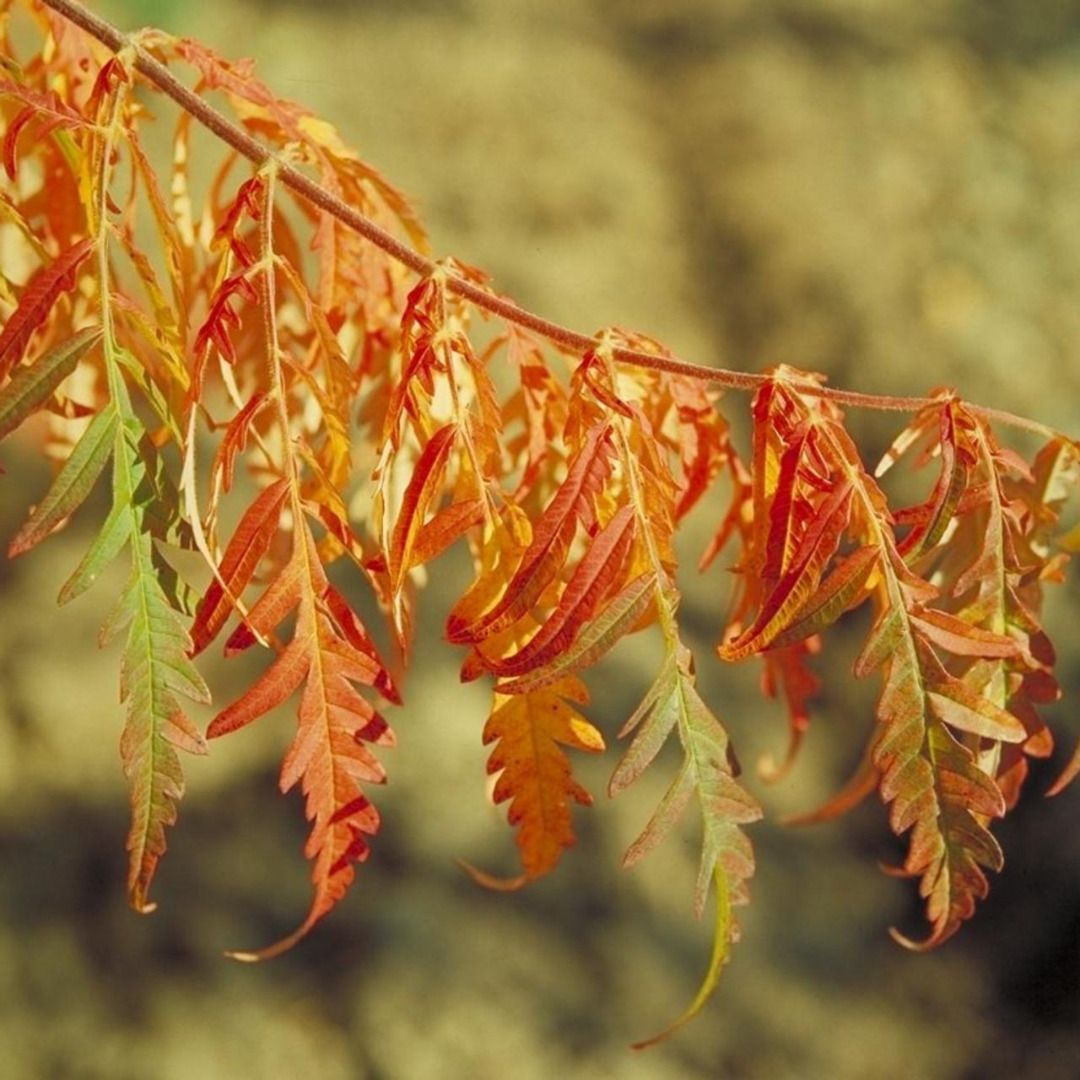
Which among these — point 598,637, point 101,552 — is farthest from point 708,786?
point 101,552

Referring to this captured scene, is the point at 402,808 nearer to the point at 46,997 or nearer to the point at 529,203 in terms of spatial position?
the point at 46,997

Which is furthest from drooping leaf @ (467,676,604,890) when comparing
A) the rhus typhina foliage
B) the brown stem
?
the brown stem

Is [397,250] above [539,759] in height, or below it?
above

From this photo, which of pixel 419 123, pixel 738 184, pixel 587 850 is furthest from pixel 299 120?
pixel 587 850

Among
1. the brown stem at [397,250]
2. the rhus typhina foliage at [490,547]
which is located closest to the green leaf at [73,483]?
the rhus typhina foliage at [490,547]

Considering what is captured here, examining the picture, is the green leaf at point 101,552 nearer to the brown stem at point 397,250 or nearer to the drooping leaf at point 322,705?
the drooping leaf at point 322,705

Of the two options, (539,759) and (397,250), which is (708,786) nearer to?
(539,759)

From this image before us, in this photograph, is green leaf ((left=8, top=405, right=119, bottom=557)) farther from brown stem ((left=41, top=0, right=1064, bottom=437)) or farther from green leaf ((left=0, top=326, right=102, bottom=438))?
brown stem ((left=41, top=0, right=1064, bottom=437))
